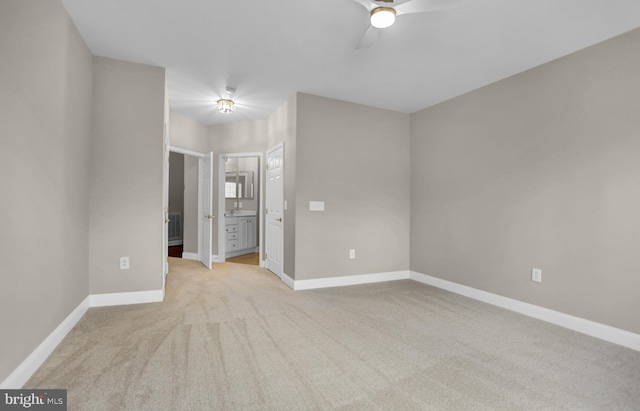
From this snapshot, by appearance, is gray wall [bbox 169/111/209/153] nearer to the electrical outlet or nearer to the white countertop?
the white countertop

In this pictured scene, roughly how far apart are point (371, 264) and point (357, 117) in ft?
7.18

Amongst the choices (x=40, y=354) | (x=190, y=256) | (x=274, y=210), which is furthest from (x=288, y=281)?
(x=190, y=256)

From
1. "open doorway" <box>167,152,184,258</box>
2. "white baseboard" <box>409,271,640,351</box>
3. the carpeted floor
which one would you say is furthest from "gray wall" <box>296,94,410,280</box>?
"open doorway" <box>167,152,184,258</box>

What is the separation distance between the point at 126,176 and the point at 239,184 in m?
3.84

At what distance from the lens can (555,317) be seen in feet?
9.89

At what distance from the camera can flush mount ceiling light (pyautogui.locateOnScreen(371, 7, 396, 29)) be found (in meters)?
2.13

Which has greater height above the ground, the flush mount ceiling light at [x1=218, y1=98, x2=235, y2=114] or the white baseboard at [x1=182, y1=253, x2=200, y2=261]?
the flush mount ceiling light at [x1=218, y1=98, x2=235, y2=114]

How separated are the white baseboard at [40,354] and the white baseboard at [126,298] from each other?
0.31 meters

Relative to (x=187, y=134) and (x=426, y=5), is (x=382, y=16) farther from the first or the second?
(x=187, y=134)

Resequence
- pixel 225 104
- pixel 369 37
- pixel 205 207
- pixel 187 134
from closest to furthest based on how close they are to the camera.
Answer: pixel 369 37 < pixel 225 104 < pixel 187 134 < pixel 205 207

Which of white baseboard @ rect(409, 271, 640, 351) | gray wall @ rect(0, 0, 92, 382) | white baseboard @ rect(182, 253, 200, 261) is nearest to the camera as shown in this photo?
gray wall @ rect(0, 0, 92, 382)

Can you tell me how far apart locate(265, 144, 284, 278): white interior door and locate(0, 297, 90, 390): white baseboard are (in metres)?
2.47

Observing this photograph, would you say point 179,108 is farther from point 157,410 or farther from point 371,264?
point 157,410

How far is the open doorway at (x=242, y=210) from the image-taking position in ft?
20.9
